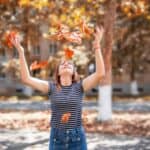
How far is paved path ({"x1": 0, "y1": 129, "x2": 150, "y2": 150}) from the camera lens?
10641 mm

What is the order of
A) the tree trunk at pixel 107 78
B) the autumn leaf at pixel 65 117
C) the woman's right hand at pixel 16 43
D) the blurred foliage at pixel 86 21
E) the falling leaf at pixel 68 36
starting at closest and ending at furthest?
the autumn leaf at pixel 65 117, the woman's right hand at pixel 16 43, the falling leaf at pixel 68 36, the tree trunk at pixel 107 78, the blurred foliage at pixel 86 21

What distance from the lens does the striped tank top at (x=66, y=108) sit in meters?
5.18

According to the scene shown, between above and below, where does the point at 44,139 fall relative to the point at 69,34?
below

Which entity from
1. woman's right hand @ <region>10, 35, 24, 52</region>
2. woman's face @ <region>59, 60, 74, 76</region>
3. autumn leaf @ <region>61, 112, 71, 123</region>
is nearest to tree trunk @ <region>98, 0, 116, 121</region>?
woman's right hand @ <region>10, 35, 24, 52</region>

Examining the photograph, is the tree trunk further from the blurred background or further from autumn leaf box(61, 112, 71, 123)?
autumn leaf box(61, 112, 71, 123)

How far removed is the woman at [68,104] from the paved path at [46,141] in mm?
5247

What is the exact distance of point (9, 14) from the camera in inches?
799

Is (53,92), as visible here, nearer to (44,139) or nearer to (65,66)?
(65,66)

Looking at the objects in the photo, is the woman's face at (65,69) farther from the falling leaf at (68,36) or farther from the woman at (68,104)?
the falling leaf at (68,36)

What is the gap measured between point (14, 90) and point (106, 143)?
97.4 ft

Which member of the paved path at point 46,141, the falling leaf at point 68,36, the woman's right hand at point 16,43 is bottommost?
the paved path at point 46,141

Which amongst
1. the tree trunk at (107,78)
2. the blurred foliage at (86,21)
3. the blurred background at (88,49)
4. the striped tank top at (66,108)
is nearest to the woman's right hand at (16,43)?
the striped tank top at (66,108)

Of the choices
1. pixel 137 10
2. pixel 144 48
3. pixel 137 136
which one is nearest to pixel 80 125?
pixel 137 136

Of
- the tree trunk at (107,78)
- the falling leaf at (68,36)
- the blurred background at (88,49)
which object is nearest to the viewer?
the falling leaf at (68,36)
